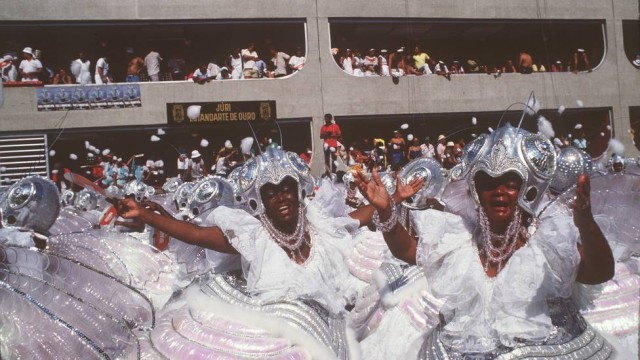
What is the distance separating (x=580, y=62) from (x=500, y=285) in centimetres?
1788

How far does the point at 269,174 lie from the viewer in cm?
405

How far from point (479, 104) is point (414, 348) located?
1549 centimetres

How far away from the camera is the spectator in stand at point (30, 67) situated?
16188mm

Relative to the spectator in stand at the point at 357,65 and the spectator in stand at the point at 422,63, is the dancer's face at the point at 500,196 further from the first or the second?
the spectator in stand at the point at 422,63

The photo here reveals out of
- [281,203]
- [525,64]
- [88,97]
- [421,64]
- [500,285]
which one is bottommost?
[500,285]

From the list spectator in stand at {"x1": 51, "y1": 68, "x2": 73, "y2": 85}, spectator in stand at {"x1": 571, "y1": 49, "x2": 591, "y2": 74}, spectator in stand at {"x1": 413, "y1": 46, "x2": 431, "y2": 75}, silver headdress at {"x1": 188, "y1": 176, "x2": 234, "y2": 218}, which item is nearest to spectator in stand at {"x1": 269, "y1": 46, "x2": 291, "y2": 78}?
spectator in stand at {"x1": 413, "y1": 46, "x2": 431, "y2": 75}

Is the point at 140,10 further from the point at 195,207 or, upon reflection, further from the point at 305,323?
the point at 305,323

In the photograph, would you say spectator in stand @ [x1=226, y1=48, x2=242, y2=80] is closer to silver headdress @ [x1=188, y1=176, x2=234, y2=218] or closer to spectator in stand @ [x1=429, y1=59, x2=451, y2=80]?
spectator in stand @ [x1=429, y1=59, x2=451, y2=80]

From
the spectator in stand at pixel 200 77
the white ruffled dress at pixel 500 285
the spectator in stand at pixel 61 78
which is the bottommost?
the white ruffled dress at pixel 500 285

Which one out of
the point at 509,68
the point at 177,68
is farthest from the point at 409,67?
the point at 177,68

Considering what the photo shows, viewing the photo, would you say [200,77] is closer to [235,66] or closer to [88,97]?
[235,66]

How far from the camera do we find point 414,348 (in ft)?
11.3

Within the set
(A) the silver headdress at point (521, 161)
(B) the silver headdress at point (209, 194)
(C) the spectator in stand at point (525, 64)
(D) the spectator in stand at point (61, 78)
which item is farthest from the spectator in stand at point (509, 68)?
(A) the silver headdress at point (521, 161)

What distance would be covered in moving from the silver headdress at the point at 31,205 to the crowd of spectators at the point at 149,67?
10.6 m
